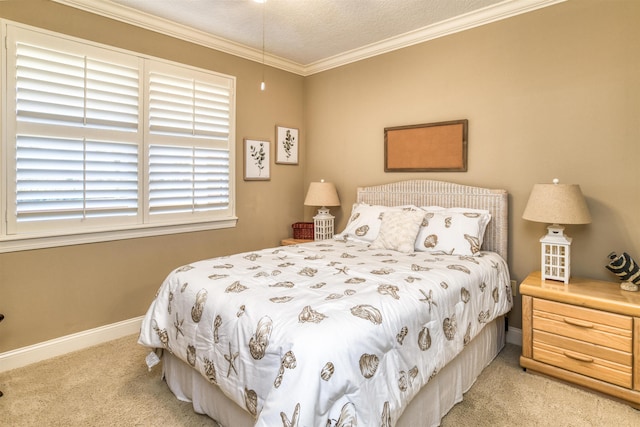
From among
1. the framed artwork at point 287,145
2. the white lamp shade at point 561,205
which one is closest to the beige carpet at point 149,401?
the white lamp shade at point 561,205

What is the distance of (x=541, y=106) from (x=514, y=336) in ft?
6.12

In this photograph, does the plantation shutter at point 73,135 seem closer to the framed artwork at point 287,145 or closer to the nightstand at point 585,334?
the framed artwork at point 287,145

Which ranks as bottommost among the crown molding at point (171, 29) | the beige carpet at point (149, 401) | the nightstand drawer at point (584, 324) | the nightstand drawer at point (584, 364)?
the beige carpet at point (149, 401)

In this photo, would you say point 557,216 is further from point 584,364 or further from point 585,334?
point 584,364

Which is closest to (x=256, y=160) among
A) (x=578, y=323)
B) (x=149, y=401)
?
(x=149, y=401)

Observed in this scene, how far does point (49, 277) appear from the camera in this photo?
265cm

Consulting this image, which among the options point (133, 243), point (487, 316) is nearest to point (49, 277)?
point (133, 243)

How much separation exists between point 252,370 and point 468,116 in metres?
2.77

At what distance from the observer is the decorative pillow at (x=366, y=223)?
3.21 m

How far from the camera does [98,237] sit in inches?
112

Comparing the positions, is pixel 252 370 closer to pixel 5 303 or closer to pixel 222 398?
pixel 222 398

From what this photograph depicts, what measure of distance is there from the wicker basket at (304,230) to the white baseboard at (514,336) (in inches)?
86.2

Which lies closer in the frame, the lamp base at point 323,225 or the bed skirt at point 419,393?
the bed skirt at point 419,393

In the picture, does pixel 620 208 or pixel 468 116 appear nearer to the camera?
pixel 620 208
